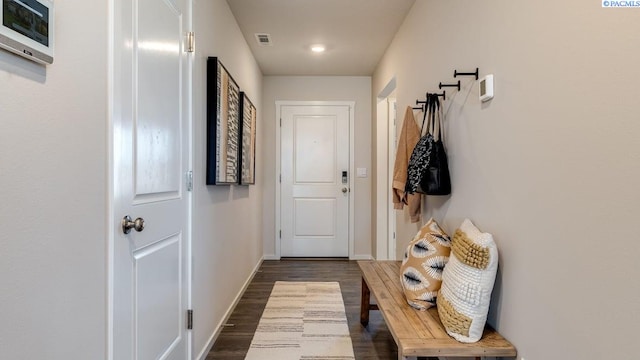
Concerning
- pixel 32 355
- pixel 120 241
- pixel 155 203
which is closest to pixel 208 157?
pixel 155 203

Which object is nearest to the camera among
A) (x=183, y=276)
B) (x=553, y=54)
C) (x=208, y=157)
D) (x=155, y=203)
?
(x=553, y=54)

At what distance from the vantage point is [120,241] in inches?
45.3

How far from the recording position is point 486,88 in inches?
59.2

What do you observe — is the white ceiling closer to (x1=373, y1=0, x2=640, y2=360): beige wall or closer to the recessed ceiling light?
the recessed ceiling light

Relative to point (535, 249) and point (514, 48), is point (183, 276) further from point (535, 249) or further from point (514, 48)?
point (514, 48)

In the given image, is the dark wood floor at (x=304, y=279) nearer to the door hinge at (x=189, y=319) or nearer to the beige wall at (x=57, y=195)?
the door hinge at (x=189, y=319)

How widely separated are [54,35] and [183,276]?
48.4 inches

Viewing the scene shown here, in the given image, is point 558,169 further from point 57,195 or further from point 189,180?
point 189,180

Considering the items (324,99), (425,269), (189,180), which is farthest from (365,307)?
(324,99)

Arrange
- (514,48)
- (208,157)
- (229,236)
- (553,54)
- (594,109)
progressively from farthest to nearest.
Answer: (229,236) < (208,157) < (514,48) < (553,54) < (594,109)

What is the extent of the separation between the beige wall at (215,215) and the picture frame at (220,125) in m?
0.05

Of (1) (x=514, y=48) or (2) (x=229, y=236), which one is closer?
(1) (x=514, y=48)

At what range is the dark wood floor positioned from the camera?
2.13 metres

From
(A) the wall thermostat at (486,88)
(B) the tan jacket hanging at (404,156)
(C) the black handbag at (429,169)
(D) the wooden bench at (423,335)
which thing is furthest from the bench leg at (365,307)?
(A) the wall thermostat at (486,88)
